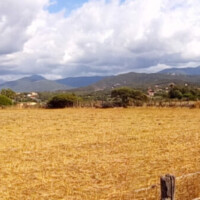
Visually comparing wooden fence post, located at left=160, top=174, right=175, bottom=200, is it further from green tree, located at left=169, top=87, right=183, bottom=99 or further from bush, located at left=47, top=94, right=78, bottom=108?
green tree, located at left=169, top=87, right=183, bottom=99

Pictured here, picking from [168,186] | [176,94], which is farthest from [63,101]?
[168,186]

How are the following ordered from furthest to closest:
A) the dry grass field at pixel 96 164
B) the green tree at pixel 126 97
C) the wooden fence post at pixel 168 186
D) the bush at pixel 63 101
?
the bush at pixel 63 101, the green tree at pixel 126 97, the dry grass field at pixel 96 164, the wooden fence post at pixel 168 186

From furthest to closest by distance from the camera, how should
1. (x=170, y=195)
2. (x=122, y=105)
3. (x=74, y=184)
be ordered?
(x=122, y=105) < (x=74, y=184) < (x=170, y=195)

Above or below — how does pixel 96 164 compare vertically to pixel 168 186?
below

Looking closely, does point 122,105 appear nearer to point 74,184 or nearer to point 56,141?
point 56,141

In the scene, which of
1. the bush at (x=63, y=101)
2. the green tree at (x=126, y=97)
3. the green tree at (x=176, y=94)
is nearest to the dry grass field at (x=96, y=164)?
the green tree at (x=126, y=97)

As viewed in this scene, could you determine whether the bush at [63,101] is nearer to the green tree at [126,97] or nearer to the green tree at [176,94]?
the green tree at [126,97]

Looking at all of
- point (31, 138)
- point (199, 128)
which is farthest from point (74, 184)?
point (199, 128)

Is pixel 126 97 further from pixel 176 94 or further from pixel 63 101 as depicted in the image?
pixel 176 94

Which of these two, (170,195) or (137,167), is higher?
(170,195)

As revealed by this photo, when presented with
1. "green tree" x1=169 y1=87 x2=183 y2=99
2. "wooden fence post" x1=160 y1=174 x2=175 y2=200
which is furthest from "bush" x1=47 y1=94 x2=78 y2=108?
"wooden fence post" x1=160 y1=174 x2=175 y2=200

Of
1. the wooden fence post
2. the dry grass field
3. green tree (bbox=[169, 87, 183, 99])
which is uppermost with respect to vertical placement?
green tree (bbox=[169, 87, 183, 99])

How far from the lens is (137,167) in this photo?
873 centimetres

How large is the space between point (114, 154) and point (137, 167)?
174 centimetres
